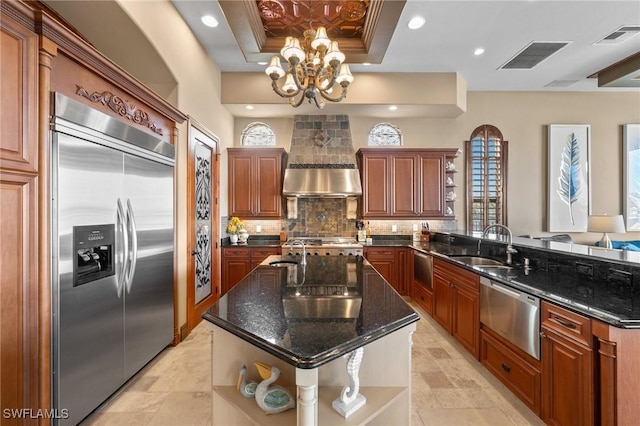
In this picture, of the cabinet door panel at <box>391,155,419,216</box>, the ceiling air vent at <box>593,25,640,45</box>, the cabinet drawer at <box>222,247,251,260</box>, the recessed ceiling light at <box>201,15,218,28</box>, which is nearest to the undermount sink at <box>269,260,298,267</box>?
the cabinet drawer at <box>222,247,251,260</box>

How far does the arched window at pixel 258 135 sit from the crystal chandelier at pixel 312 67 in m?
2.85

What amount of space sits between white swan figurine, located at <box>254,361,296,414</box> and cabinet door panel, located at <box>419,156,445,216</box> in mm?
4452

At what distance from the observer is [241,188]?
17.3ft

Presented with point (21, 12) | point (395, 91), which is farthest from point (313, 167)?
point (21, 12)

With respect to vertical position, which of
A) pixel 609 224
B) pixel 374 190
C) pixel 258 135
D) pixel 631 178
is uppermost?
pixel 258 135

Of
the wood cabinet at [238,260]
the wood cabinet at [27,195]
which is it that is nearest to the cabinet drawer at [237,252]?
the wood cabinet at [238,260]

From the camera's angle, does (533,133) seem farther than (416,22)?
Yes

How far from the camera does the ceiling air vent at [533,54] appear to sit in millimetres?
4129

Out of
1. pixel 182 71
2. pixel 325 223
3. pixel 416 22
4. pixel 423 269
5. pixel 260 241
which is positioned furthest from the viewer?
pixel 325 223

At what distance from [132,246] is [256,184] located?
2967 millimetres

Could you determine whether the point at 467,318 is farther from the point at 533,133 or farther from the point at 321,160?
the point at 533,133

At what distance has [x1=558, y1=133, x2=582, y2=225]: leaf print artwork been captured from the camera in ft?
18.5

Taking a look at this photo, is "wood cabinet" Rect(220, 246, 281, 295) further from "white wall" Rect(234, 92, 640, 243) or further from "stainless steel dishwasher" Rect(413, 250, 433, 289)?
"white wall" Rect(234, 92, 640, 243)

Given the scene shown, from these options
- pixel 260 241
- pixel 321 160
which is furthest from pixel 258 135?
pixel 260 241
